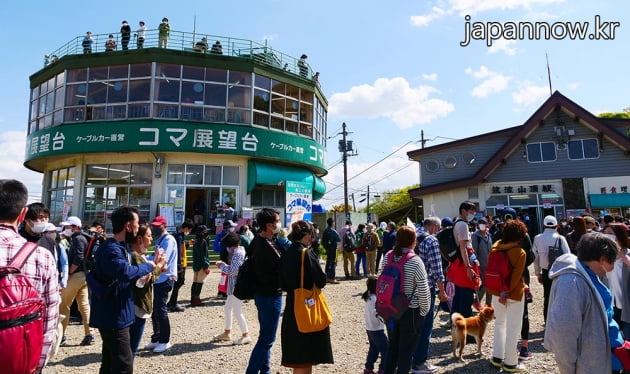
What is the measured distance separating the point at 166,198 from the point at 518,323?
15326mm

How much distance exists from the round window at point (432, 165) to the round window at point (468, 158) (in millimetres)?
1506

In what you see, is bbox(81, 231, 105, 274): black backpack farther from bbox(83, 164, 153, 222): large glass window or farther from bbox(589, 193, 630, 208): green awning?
bbox(589, 193, 630, 208): green awning

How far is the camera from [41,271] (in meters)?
2.04

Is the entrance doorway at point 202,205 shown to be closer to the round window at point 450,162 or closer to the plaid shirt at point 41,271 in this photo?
the round window at point 450,162

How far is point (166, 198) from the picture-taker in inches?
647

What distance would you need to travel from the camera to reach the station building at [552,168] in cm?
1781

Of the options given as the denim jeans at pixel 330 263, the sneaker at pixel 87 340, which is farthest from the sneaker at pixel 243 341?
the denim jeans at pixel 330 263

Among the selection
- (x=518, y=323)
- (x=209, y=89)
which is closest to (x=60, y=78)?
(x=209, y=89)

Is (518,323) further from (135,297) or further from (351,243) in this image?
(351,243)

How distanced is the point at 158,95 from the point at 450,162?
52.8ft

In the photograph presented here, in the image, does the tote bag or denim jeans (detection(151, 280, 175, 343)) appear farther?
denim jeans (detection(151, 280, 175, 343))

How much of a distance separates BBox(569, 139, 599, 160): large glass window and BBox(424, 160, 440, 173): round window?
661 cm

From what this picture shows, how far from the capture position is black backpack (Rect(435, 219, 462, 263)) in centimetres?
532

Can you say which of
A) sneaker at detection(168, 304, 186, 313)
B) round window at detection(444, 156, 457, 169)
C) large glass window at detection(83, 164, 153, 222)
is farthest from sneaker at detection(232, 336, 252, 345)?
round window at detection(444, 156, 457, 169)
